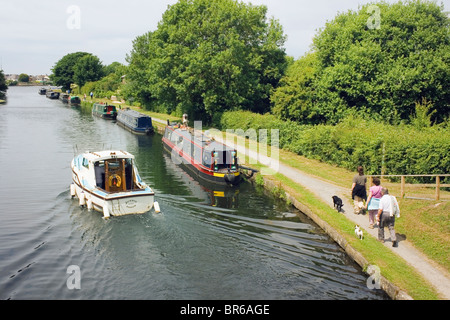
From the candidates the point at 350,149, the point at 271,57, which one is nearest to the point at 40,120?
the point at 271,57

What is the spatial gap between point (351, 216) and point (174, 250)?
21.7 feet

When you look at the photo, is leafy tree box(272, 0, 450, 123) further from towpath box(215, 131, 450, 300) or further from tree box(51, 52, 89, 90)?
tree box(51, 52, 89, 90)

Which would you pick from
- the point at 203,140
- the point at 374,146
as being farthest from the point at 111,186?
the point at 374,146

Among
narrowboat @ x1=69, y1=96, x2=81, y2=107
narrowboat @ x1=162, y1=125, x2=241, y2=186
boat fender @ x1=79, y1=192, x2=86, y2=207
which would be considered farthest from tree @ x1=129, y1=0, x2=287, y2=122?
narrowboat @ x1=69, y1=96, x2=81, y2=107

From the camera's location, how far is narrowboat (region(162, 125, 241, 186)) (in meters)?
21.0

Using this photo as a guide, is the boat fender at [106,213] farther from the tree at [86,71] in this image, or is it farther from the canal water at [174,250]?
the tree at [86,71]

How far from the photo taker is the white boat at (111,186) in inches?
596

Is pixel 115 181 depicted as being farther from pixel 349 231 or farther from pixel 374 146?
pixel 374 146

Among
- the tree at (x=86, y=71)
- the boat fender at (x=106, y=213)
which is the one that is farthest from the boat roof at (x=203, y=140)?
the tree at (x=86, y=71)

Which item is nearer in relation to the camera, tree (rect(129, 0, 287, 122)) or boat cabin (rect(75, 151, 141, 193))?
boat cabin (rect(75, 151, 141, 193))

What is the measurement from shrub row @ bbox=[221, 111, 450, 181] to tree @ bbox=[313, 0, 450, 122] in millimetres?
5036

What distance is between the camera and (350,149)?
70.4 ft

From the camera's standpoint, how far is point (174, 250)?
41.1ft

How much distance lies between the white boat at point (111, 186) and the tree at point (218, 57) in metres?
20.3
